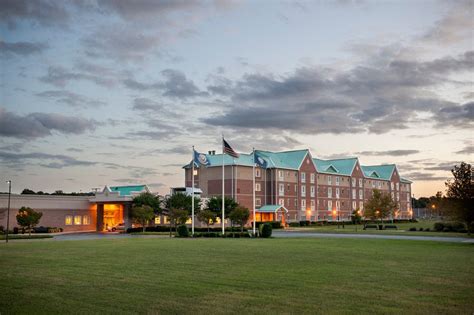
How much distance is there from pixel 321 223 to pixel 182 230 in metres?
47.7

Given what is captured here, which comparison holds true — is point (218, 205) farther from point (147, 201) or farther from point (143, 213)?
point (143, 213)

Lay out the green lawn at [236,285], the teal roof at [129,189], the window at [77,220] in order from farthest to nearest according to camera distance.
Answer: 1. the teal roof at [129,189]
2. the window at [77,220]
3. the green lawn at [236,285]

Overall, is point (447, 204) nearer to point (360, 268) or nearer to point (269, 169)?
point (360, 268)

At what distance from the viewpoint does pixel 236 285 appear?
15039mm

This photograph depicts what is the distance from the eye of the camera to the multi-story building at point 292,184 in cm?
8750

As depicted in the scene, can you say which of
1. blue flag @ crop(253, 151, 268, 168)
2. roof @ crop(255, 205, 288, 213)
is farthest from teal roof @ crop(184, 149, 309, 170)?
roof @ crop(255, 205, 288, 213)

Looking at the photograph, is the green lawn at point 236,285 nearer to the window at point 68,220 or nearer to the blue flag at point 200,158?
the blue flag at point 200,158

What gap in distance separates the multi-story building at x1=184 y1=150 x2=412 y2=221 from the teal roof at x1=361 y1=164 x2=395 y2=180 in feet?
5.49

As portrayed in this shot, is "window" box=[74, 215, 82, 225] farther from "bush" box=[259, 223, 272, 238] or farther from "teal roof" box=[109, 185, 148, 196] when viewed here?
"bush" box=[259, 223, 272, 238]

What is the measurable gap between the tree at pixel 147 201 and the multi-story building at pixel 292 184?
15153 millimetres

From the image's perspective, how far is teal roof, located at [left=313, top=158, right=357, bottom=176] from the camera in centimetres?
10675

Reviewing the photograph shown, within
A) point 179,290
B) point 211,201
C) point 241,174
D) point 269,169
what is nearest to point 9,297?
point 179,290

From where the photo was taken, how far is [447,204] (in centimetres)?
4116

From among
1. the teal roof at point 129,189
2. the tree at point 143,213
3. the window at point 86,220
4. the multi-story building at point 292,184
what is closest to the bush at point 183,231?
the tree at point 143,213
